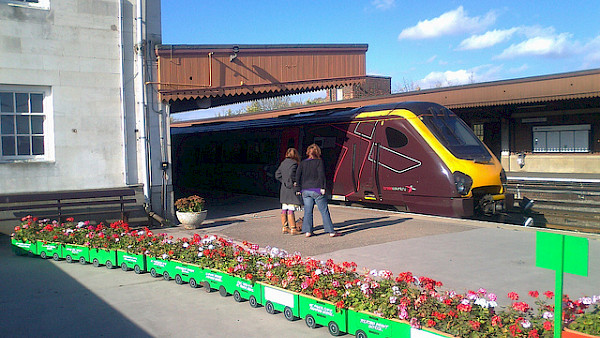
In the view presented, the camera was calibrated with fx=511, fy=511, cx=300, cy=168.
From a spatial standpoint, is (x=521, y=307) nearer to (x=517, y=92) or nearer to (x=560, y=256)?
(x=560, y=256)

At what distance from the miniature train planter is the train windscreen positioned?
6.47 m

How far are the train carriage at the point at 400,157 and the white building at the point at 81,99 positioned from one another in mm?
4445

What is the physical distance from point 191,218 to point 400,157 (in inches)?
191

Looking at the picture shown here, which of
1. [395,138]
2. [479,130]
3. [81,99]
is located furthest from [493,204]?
[479,130]

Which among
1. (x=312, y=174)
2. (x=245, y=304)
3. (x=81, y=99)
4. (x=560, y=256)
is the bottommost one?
(x=245, y=304)

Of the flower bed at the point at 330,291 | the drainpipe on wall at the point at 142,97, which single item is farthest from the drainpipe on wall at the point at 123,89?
the flower bed at the point at 330,291

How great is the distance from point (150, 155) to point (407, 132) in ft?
19.0

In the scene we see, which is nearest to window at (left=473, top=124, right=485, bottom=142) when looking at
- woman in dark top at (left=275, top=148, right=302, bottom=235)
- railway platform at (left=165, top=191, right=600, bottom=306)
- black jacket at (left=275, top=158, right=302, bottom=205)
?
railway platform at (left=165, top=191, right=600, bottom=306)

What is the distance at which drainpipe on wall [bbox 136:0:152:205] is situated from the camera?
1115 cm

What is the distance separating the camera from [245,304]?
6102 mm

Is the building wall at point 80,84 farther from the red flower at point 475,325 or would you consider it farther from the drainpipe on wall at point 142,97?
the red flower at point 475,325

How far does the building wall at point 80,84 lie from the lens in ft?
32.8

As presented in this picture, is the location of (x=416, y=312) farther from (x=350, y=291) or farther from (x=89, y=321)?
(x=89, y=321)

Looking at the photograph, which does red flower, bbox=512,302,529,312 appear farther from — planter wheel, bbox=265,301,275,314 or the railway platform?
planter wheel, bbox=265,301,275,314
